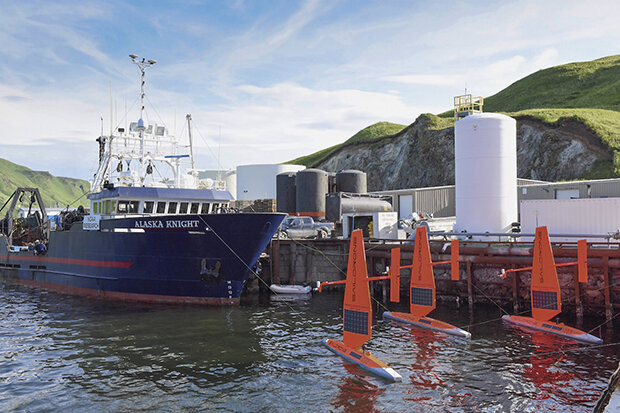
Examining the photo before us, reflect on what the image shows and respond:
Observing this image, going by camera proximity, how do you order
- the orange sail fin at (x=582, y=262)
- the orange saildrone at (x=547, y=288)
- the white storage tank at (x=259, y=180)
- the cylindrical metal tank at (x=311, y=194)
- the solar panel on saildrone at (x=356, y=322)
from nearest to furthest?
the solar panel on saildrone at (x=356, y=322) < the orange saildrone at (x=547, y=288) < the orange sail fin at (x=582, y=262) < the cylindrical metal tank at (x=311, y=194) < the white storage tank at (x=259, y=180)

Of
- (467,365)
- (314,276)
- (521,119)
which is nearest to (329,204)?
(314,276)

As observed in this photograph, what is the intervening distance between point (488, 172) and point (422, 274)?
1335 cm

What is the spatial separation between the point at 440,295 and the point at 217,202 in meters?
13.6

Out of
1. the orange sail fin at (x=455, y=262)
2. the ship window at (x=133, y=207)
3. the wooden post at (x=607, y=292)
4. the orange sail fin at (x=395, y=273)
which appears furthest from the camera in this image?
the ship window at (x=133, y=207)

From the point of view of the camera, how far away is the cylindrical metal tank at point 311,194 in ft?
159

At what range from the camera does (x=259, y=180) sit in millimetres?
70250

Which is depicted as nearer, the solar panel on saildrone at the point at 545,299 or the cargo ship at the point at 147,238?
the solar panel on saildrone at the point at 545,299

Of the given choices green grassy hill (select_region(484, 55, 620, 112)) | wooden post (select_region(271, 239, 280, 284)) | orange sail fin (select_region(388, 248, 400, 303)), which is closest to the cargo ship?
wooden post (select_region(271, 239, 280, 284))

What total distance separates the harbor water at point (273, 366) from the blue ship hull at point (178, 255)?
1.93m

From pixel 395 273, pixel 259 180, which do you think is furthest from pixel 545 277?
pixel 259 180

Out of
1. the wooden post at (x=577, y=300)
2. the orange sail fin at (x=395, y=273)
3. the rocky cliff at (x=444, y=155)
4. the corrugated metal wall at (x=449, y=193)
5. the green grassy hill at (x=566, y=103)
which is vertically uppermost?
the green grassy hill at (x=566, y=103)

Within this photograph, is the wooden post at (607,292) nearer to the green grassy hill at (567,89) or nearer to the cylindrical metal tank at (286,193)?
the cylindrical metal tank at (286,193)

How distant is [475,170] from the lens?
2914cm

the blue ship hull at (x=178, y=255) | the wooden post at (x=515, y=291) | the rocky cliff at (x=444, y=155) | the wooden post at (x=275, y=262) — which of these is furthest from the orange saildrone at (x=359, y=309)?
the rocky cliff at (x=444, y=155)
